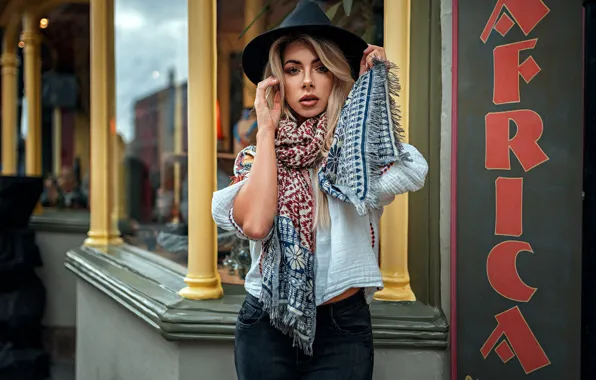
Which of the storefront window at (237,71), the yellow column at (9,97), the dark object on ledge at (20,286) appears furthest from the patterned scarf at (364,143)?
the yellow column at (9,97)

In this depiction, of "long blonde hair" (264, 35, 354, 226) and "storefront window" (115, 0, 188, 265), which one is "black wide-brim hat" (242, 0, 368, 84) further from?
"storefront window" (115, 0, 188, 265)

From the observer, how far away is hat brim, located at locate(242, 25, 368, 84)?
60.6 inches

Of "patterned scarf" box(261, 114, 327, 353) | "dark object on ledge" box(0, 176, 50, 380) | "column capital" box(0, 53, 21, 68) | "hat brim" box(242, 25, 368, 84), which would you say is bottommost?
"dark object on ledge" box(0, 176, 50, 380)

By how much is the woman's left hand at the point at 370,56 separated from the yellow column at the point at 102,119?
2658 mm

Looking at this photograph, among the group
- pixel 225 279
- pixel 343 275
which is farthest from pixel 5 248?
pixel 343 275

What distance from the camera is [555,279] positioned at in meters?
1.86

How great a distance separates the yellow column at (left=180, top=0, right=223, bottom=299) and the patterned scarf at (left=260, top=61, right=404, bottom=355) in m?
1.05

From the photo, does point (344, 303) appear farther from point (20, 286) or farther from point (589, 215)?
point (20, 286)

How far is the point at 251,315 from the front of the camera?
1525 mm

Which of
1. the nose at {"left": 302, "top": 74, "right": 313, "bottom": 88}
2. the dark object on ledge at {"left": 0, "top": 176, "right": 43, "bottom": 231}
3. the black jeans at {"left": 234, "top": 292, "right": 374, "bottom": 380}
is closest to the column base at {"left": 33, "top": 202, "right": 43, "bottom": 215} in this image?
the dark object on ledge at {"left": 0, "top": 176, "right": 43, "bottom": 231}

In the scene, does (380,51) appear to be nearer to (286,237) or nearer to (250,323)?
(286,237)

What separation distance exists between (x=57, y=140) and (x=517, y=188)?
5.83m

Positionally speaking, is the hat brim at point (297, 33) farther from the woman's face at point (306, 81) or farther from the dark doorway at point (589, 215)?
the dark doorway at point (589, 215)

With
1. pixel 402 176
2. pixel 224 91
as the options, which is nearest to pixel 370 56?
pixel 402 176
